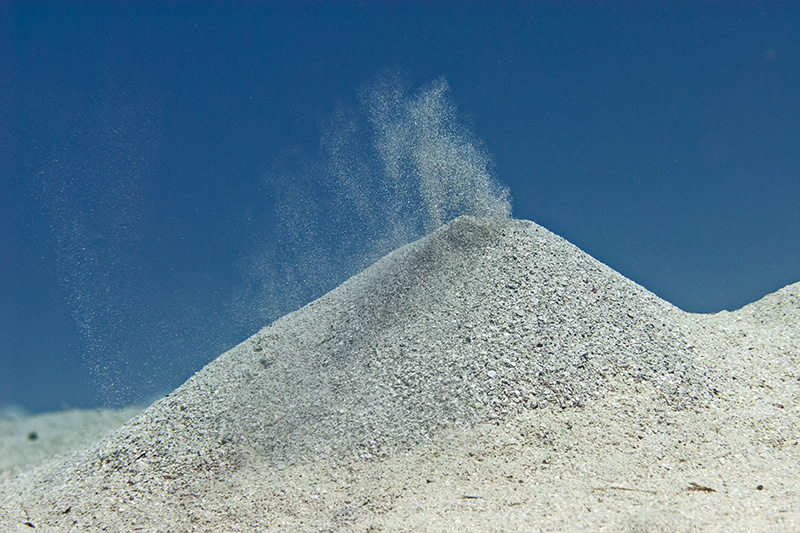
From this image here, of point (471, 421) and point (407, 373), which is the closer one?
point (471, 421)

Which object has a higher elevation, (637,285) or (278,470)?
(637,285)

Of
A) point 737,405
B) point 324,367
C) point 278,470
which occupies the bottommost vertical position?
point 278,470

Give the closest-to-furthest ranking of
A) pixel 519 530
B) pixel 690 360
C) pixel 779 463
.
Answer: pixel 519 530 < pixel 779 463 < pixel 690 360

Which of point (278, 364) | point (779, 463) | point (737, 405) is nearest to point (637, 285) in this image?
point (737, 405)

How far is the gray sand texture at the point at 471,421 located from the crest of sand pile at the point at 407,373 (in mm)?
25

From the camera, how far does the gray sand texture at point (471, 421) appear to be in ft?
12.9

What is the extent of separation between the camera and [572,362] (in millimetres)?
5277

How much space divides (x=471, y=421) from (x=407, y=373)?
938mm

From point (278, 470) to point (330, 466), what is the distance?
0.63 metres

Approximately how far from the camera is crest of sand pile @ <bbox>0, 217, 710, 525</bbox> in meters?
5.02

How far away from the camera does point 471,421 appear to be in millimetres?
4742

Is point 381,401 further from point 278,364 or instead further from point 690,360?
point 690,360

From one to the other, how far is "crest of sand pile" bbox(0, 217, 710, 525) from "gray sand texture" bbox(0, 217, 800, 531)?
0.02 m

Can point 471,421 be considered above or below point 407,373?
below
